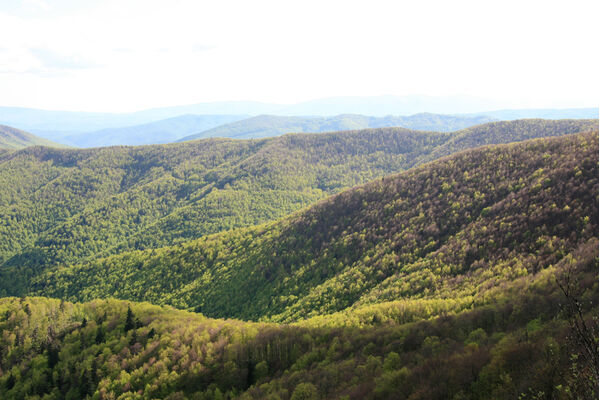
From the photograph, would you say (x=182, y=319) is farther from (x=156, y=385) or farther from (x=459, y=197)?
(x=459, y=197)

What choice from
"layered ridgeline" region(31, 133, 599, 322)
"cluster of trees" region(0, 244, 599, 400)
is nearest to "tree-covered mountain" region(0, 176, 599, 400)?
"cluster of trees" region(0, 244, 599, 400)

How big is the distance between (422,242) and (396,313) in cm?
5533

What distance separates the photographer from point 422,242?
134125 mm

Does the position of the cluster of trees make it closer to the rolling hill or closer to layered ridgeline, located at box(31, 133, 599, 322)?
the rolling hill

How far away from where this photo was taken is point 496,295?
75.1 m

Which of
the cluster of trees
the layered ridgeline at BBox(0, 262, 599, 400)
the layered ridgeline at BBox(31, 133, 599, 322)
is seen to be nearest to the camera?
the layered ridgeline at BBox(0, 262, 599, 400)

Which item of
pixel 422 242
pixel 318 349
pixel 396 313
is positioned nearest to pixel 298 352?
pixel 318 349

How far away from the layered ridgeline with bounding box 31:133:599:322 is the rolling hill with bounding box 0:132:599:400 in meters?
0.64

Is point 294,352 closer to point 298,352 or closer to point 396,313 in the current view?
point 298,352

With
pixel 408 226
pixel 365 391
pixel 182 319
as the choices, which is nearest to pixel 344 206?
pixel 408 226

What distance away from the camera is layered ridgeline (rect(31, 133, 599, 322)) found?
9508cm

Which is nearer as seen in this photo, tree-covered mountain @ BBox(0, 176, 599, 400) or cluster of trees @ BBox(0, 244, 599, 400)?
cluster of trees @ BBox(0, 244, 599, 400)

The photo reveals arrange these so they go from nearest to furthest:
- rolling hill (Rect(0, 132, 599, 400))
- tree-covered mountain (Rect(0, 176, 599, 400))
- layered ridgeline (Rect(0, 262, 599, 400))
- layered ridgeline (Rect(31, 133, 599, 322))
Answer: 1. layered ridgeline (Rect(0, 262, 599, 400))
2. tree-covered mountain (Rect(0, 176, 599, 400))
3. rolling hill (Rect(0, 132, 599, 400))
4. layered ridgeline (Rect(31, 133, 599, 322))

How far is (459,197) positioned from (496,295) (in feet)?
241
